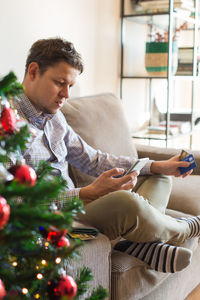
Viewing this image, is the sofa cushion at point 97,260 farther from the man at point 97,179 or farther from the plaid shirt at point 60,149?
the plaid shirt at point 60,149

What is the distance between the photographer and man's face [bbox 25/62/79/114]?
172 centimetres

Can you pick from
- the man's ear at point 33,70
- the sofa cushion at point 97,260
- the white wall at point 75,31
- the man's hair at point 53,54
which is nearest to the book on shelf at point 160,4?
the white wall at point 75,31

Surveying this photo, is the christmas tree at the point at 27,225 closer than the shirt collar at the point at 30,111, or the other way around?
the christmas tree at the point at 27,225

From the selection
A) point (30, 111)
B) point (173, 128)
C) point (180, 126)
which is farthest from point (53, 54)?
point (180, 126)

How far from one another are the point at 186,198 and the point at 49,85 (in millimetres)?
820

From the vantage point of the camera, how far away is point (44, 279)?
90 cm

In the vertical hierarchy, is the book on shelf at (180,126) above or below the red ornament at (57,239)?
below

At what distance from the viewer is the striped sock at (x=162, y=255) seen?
62.8 inches

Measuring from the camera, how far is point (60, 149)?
6.20 ft

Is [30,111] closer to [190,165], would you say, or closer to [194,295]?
[190,165]

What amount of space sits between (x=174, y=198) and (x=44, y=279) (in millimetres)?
1293

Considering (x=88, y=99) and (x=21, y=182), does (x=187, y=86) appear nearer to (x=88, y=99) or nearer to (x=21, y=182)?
(x=88, y=99)

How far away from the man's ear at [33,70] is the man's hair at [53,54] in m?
0.01

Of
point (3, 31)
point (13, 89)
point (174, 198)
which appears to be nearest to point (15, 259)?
point (13, 89)
